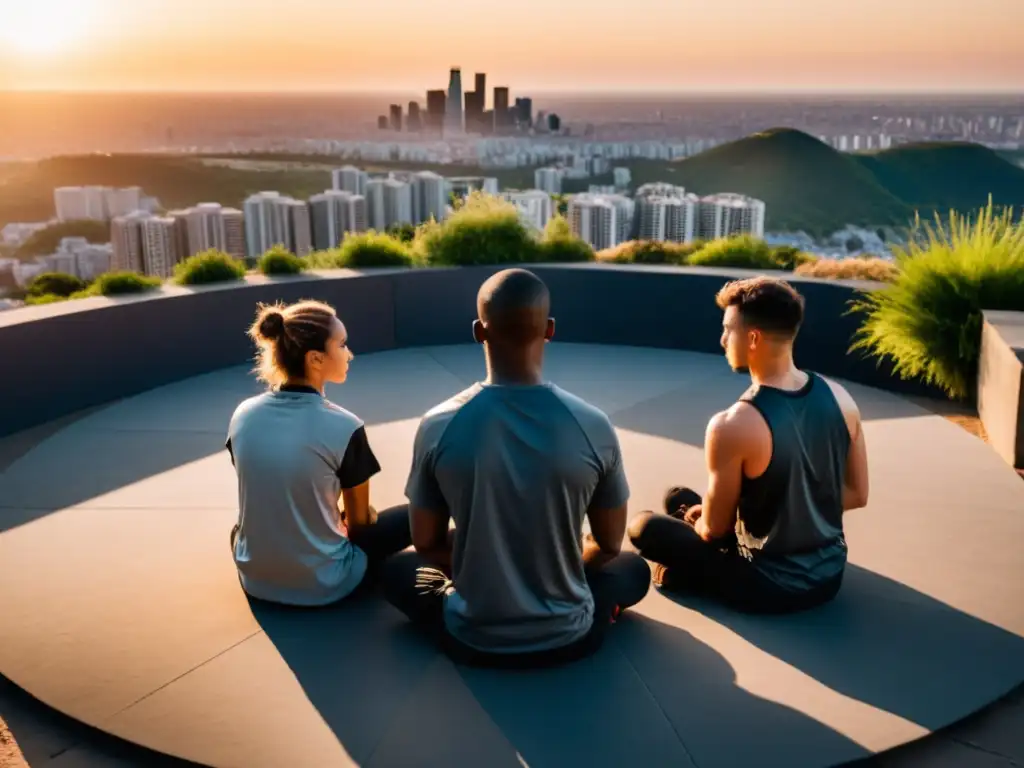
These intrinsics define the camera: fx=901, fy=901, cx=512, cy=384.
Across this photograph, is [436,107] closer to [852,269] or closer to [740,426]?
[852,269]

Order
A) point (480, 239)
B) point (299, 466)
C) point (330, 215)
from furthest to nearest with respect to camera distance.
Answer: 1. point (330, 215)
2. point (480, 239)
3. point (299, 466)

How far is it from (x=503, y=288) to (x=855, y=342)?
529 cm

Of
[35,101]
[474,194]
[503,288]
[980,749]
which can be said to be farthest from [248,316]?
[35,101]

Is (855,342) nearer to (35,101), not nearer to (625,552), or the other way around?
(625,552)

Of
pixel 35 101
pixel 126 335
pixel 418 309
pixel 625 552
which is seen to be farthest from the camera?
pixel 35 101

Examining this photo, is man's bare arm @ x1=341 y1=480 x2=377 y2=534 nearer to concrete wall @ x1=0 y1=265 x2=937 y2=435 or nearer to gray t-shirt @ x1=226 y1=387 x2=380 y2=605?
gray t-shirt @ x1=226 y1=387 x2=380 y2=605

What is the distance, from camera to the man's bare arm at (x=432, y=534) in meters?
2.52

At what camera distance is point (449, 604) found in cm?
266

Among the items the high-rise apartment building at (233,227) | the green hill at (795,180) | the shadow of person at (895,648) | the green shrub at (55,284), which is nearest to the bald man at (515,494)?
the shadow of person at (895,648)

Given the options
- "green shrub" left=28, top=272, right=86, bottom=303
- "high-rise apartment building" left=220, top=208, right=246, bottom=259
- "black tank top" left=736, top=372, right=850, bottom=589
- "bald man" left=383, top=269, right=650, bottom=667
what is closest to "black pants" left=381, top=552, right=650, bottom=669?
"bald man" left=383, top=269, right=650, bottom=667

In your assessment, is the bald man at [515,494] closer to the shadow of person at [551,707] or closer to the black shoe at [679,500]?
the shadow of person at [551,707]

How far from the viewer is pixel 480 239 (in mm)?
8438

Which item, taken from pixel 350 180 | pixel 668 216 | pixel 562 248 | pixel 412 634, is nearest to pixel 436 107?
pixel 350 180

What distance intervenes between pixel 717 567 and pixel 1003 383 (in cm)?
281
